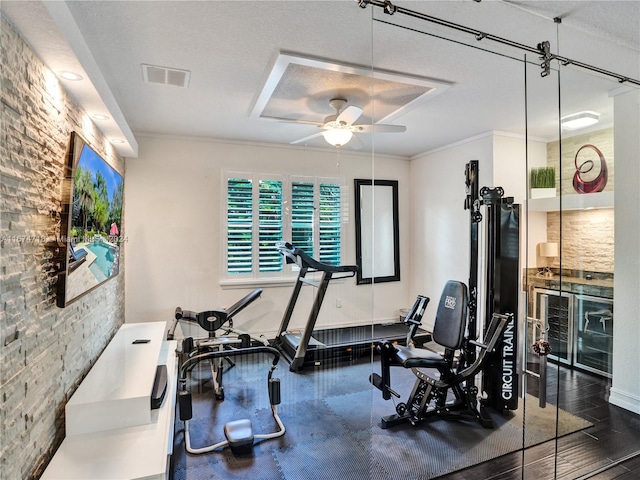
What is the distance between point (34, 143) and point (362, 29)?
5.87 feet

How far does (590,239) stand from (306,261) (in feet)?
8.56

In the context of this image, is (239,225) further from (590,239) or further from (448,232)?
(590,239)

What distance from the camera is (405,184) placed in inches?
158

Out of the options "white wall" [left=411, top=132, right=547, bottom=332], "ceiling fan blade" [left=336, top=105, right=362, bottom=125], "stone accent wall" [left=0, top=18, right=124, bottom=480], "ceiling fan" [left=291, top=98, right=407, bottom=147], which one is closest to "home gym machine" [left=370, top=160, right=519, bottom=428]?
"white wall" [left=411, top=132, right=547, bottom=332]

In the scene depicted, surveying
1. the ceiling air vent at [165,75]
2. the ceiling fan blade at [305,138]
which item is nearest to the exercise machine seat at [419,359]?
the ceiling fan blade at [305,138]

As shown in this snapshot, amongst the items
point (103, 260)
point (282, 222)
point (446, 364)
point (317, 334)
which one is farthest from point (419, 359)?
point (103, 260)

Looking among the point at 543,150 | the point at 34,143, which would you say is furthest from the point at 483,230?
the point at 34,143

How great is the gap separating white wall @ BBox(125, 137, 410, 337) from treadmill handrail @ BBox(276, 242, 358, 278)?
0.34 ft

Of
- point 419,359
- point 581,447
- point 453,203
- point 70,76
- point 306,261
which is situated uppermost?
point 70,76

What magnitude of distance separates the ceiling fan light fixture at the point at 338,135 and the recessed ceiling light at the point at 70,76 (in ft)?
6.28

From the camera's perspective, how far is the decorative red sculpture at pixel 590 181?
9.73 feet

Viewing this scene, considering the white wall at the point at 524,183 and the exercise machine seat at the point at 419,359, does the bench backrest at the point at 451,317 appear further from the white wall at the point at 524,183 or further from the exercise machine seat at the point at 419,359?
the white wall at the point at 524,183

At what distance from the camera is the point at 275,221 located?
391 centimetres

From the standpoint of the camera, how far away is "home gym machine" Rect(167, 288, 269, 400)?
3.35 metres
